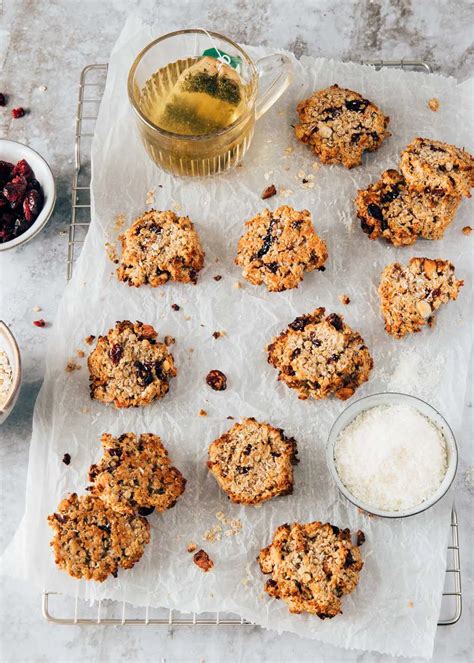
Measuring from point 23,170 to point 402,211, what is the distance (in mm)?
1727

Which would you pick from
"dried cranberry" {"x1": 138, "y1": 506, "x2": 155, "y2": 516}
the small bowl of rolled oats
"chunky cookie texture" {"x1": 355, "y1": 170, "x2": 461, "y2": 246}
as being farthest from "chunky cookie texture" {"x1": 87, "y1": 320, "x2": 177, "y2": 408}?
"chunky cookie texture" {"x1": 355, "y1": 170, "x2": 461, "y2": 246}

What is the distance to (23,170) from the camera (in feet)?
12.8

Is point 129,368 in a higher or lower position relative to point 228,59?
lower

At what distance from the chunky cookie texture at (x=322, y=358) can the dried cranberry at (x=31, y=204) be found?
4.13 ft

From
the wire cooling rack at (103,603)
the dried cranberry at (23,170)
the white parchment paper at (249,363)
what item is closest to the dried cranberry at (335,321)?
the white parchment paper at (249,363)

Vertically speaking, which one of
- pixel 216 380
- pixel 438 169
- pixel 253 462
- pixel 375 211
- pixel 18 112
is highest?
pixel 438 169

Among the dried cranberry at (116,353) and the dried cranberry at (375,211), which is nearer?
the dried cranberry at (116,353)

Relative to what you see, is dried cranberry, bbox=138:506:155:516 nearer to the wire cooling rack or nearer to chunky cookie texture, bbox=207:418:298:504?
chunky cookie texture, bbox=207:418:298:504

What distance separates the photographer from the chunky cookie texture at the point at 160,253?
3.65 m

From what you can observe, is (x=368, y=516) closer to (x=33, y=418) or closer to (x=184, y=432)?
(x=184, y=432)

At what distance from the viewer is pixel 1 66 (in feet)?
13.9

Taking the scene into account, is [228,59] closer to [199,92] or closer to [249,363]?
[199,92]

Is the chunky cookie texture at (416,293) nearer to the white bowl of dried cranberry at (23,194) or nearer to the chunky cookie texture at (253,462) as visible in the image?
the chunky cookie texture at (253,462)

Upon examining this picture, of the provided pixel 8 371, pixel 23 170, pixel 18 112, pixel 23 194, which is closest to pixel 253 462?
pixel 8 371
